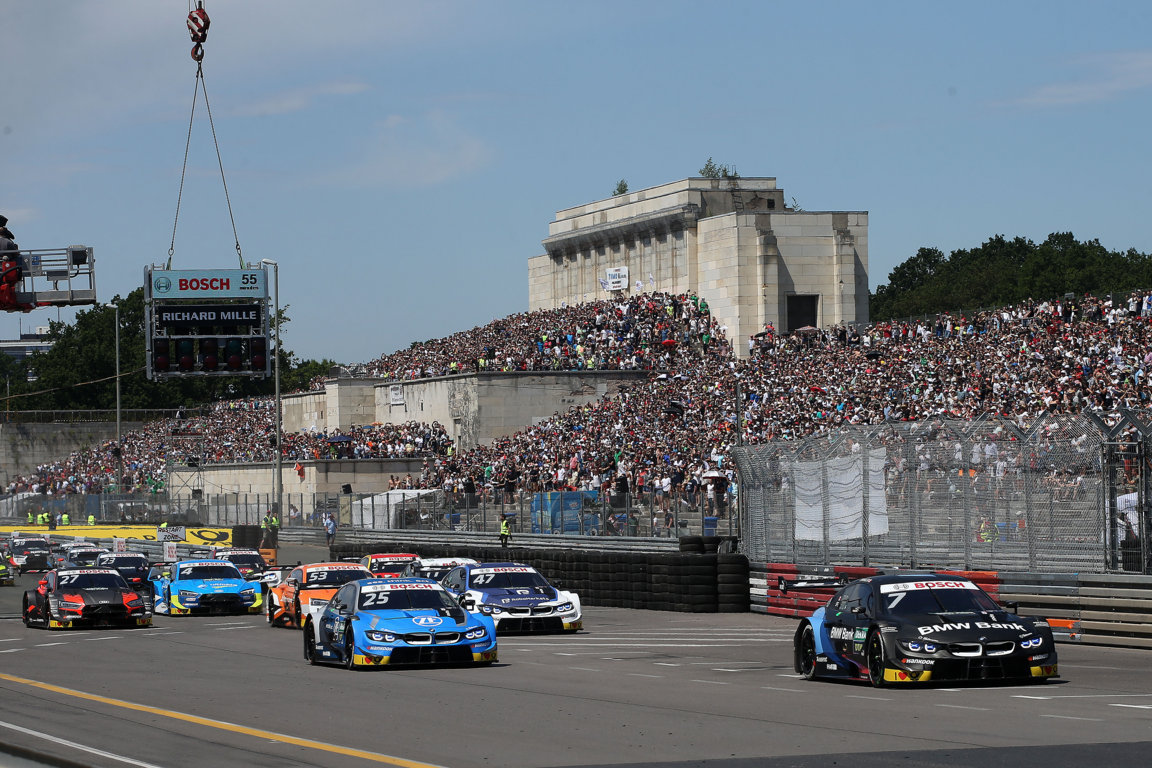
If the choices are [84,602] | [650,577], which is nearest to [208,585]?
[84,602]

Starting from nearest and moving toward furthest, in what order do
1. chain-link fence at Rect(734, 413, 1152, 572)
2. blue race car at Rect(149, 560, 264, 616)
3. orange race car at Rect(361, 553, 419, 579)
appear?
chain-link fence at Rect(734, 413, 1152, 572) < orange race car at Rect(361, 553, 419, 579) < blue race car at Rect(149, 560, 264, 616)

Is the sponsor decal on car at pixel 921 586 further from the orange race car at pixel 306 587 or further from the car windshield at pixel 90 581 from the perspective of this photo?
the car windshield at pixel 90 581

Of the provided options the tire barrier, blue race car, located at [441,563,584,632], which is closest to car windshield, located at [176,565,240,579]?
the tire barrier

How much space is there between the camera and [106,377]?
134m

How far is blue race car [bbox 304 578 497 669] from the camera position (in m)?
20.3

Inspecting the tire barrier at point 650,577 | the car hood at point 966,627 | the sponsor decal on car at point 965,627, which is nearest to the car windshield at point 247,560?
the tire barrier at point 650,577

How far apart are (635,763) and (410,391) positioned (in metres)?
60.0

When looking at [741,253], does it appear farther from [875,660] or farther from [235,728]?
[235,728]

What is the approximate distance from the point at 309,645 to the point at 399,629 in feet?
7.01

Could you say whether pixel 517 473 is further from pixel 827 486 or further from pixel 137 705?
pixel 137 705

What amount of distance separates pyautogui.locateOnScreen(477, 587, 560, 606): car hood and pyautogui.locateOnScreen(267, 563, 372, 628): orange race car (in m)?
2.36

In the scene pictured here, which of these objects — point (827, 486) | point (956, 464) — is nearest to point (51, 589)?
point (827, 486)

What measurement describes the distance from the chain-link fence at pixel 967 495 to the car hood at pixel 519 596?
4.67m

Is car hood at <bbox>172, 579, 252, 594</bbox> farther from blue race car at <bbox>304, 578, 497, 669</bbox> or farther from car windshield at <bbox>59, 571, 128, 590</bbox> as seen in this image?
blue race car at <bbox>304, 578, 497, 669</bbox>
